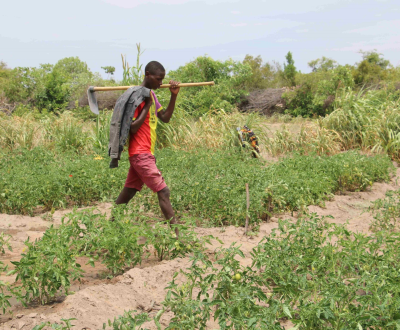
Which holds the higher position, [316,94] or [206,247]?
[316,94]

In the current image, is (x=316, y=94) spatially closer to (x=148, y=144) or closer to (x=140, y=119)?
(x=148, y=144)

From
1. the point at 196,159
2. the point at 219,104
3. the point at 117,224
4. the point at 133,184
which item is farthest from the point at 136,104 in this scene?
the point at 219,104

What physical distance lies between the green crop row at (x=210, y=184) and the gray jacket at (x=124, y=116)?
4.26 feet

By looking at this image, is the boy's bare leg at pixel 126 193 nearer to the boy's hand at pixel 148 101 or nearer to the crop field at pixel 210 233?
the crop field at pixel 210 233

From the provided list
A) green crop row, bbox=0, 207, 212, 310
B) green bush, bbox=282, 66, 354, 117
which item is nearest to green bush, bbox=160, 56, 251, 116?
green bush, bbox=282, 66, 354, 117

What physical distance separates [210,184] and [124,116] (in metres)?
1.72

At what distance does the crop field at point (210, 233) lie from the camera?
255 cm

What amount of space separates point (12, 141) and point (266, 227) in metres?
7.39

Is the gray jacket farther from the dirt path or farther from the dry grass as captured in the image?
the dry grass

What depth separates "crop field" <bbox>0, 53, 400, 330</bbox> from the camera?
255cm

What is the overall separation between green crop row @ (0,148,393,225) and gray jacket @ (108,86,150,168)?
1.30m

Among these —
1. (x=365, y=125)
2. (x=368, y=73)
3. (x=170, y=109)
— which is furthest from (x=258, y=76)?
(x=170, y=109)

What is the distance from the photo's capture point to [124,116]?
3.97m

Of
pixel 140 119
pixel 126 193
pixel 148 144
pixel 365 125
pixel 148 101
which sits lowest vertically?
pixel 126 193
